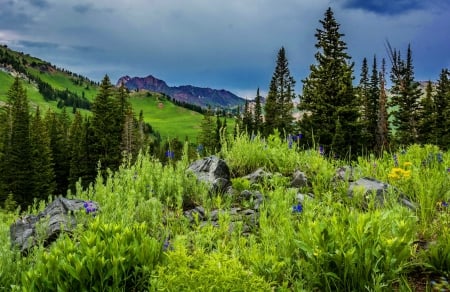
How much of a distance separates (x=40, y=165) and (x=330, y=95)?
41604 mm

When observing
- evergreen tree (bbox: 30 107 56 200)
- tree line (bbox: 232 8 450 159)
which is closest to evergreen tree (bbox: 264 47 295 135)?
tree line (bbox: 232 8 450 159)

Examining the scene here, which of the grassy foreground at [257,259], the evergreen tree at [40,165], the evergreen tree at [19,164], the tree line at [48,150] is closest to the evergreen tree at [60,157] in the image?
the evergreen tree at [40,165]

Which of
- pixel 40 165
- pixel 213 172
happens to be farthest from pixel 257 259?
pixel 40 165

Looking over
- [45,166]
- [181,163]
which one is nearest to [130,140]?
[45,166]

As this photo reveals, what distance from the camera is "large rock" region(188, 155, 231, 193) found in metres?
7.52

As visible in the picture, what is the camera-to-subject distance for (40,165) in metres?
62.5

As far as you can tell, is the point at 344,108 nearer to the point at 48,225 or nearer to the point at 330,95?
the point at 330,95

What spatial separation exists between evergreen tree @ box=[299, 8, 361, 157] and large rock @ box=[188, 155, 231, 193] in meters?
34.9

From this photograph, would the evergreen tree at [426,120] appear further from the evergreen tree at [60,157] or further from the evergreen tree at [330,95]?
the evergreen tree at [60,157]

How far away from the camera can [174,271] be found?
12.5 ft

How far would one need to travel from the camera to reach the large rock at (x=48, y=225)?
5.23 metres

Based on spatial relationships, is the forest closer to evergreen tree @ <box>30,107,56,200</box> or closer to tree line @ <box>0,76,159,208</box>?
tree line @ <box>0,76,159,208</box>

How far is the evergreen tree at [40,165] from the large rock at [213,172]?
2264 inches

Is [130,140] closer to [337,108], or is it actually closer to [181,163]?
[337,108]
